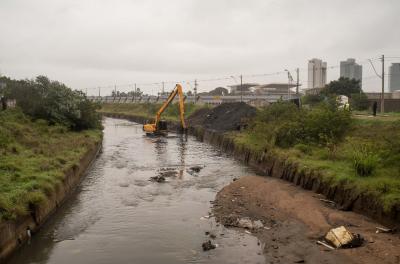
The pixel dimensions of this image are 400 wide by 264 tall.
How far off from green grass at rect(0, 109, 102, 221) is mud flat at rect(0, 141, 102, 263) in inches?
11.2

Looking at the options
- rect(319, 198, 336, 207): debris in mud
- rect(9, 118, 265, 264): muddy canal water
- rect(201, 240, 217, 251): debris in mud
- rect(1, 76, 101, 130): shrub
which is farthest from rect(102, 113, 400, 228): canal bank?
rect(1, 76, 101, 130): shrub

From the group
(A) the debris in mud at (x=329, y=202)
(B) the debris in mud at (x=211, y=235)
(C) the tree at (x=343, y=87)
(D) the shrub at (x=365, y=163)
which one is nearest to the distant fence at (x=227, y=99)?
Answer: (C) the tree at (x=343, y=87)

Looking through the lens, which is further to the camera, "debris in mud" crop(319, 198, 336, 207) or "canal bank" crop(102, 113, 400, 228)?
"debris in mud" crop(319, 198, 336, 207)

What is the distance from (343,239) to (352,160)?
308 inches

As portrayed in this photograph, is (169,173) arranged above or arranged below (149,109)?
A: below

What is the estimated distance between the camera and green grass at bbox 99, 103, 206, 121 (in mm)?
70125

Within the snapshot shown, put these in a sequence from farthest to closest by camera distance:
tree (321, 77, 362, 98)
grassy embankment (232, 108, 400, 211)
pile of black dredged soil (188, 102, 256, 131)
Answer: tree (321, 77, 362, 98), pile of black dredged soil (188, 102, 256, 131), grassy embankment (232, 108, 400, 211)

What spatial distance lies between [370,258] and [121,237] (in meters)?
8.60

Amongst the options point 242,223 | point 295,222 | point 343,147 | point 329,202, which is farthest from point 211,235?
point 343,147

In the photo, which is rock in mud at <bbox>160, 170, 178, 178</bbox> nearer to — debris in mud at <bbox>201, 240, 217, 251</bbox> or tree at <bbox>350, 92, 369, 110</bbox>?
debris in mud at <bbox>201, 240, 217, 251</bbox>

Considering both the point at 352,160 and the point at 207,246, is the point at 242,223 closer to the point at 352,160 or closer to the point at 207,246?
the point at 207,246

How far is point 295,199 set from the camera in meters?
18.5

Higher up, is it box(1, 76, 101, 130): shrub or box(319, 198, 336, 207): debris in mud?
box(1, 76, 101, 130): shrub

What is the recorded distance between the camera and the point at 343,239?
1282 centimetres
